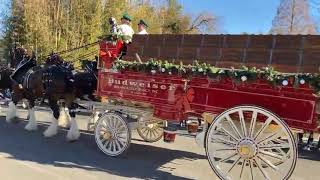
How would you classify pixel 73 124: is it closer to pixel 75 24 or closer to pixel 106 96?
pixel 106 96

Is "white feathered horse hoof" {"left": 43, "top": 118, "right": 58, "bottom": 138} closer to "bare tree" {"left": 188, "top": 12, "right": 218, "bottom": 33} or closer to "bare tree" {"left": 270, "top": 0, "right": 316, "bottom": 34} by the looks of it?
"bare tree" {"left": 270, "top": 0, "right": 316, "bottom": 34}

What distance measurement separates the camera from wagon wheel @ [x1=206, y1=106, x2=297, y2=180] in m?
6.61

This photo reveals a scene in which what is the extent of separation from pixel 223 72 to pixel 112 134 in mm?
2239

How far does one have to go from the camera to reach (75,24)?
80.6ft

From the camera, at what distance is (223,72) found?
23.5 ft

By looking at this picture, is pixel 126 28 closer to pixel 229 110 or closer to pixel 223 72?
pixel 223 72

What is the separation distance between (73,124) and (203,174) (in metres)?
3.16

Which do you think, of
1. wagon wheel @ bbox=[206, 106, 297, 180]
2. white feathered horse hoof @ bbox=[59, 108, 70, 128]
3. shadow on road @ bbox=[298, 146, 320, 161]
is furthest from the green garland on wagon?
shadow on road @ bbox=[298, 146, 320, 161]

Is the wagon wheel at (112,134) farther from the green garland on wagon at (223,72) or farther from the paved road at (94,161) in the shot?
the green garland on wagon at (223,72)

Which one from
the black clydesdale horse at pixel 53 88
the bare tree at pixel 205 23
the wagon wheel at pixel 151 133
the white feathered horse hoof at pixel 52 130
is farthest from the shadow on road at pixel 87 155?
the bare tree at pixel 205 23

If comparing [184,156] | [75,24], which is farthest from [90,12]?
[184,156]

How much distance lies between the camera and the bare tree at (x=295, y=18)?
21.8 meters

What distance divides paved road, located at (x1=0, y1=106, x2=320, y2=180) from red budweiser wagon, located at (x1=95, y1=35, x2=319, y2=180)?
513 mm

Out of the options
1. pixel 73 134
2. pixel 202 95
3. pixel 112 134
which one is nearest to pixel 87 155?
pixel 112 134
